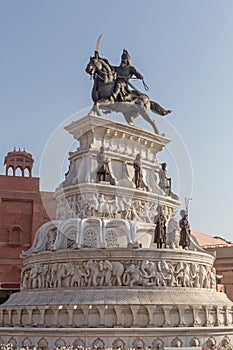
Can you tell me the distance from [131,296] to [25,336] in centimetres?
439

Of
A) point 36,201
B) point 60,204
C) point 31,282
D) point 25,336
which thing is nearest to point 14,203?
point 36,201

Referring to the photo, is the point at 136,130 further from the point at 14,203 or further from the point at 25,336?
the point at 14,203

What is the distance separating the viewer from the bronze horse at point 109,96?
27.4m

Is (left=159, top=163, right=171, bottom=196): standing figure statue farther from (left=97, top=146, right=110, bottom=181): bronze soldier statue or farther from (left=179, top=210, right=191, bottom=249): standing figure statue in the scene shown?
(left=97, top=146, right=110, bottom=181): bronze soldier statue

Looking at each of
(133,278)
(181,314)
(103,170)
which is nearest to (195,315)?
(181,314)

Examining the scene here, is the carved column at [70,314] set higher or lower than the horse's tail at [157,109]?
lower

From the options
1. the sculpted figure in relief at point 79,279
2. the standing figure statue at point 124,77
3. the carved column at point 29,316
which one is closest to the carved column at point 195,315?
the sculpted figure in relief at point 79,279

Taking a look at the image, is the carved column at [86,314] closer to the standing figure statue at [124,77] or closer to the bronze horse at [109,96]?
the bronze horse at [109,96]

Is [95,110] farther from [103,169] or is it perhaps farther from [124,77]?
[124,77]

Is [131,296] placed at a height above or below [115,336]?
above

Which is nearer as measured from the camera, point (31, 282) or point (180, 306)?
point (180, 306)

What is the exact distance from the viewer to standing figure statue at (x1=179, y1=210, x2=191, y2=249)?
22.9 meters

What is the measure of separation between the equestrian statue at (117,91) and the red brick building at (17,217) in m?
13.0

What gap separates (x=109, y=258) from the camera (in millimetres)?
20062
